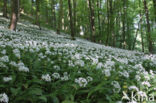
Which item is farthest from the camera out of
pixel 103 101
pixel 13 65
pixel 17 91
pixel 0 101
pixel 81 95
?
pixel 13 65

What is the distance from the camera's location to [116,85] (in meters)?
2.73

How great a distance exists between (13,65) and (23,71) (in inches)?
10.2

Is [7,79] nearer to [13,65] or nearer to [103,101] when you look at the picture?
[13,65]

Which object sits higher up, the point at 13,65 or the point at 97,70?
the point at 13,65

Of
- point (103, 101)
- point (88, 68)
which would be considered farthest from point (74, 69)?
point (103, 101)

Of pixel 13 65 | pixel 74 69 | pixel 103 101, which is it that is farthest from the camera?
pixel 74 69

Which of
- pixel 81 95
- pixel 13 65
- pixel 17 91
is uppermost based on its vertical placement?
pixel 13 65

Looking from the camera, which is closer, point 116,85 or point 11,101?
point 11,101

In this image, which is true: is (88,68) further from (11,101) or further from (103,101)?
(11,101)

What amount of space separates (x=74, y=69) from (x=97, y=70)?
29.4 inches

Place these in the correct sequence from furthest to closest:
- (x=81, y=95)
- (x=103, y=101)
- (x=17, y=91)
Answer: (x=81, y=95) < (x=103, y=101) < (x=17, y=91)

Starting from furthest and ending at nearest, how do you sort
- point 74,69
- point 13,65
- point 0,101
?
point 74,69, point 13,65, point 0,101

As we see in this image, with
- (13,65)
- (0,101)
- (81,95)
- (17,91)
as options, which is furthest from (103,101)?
(13,65)

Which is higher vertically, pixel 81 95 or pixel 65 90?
pixel 65 90
